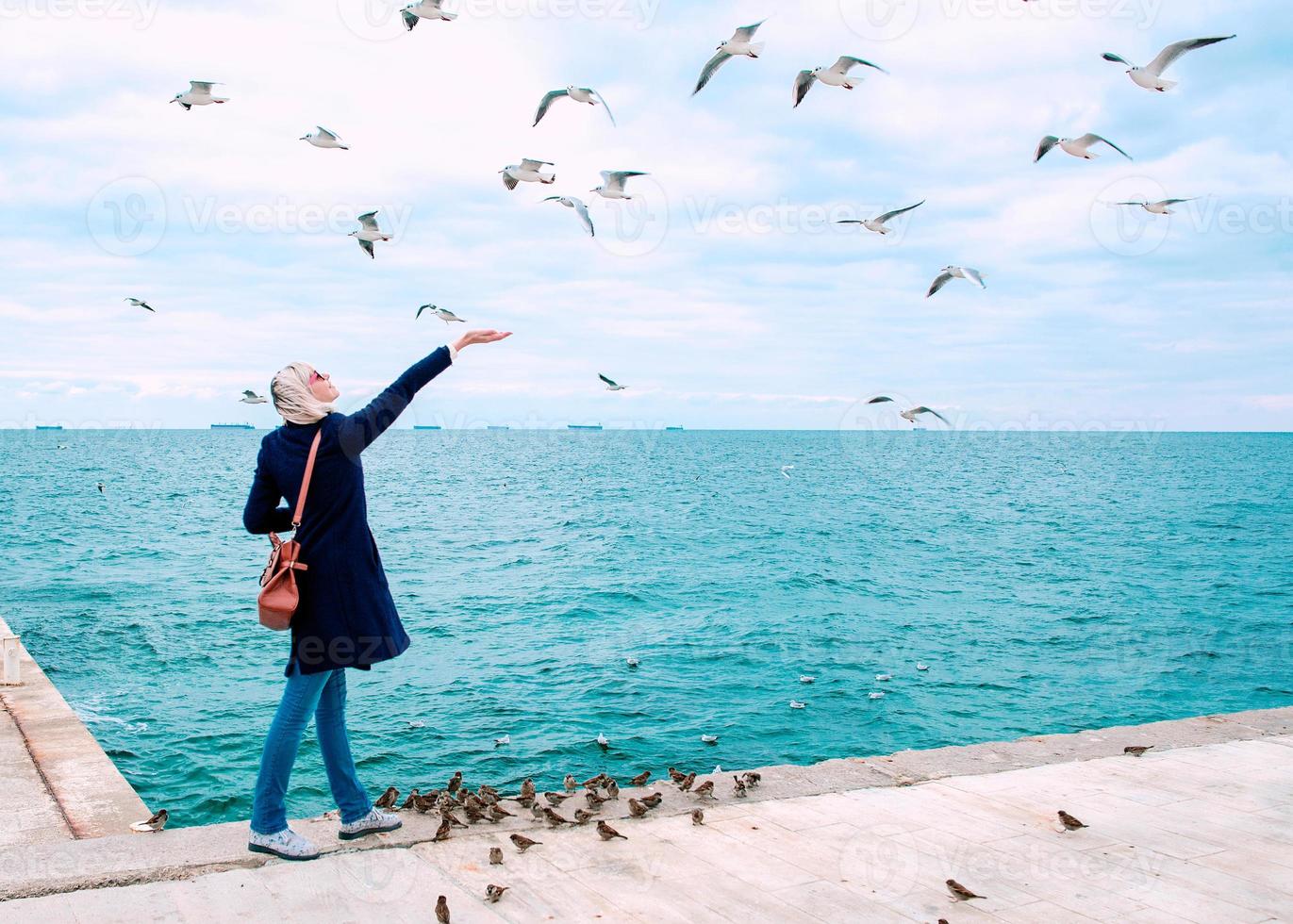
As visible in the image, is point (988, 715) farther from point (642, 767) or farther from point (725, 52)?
point (725, 52)

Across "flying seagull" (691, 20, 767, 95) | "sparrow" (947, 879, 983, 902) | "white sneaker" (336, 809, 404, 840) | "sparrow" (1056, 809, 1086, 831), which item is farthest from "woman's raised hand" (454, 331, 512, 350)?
"flying seagull" (691, 20, 767, 95)

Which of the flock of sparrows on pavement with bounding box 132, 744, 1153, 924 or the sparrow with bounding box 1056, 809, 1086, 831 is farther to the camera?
the sparrow with bounding box 1056, 809, 1086, 831

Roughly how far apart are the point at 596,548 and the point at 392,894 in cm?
3518

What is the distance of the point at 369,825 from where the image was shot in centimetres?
557

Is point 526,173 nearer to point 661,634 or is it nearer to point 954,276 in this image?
point 954,276

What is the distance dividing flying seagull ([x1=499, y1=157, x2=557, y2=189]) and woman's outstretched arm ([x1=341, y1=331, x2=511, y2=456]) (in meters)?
7.22

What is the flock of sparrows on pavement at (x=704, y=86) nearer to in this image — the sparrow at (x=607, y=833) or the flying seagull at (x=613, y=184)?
the flying seagull at (x=613, y=184)

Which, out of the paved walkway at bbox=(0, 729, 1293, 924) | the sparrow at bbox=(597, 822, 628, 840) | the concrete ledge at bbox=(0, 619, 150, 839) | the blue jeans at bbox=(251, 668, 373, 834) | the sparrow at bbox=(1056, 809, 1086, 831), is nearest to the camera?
the paved walkway at bbox=(0, 729, 1293, 924)

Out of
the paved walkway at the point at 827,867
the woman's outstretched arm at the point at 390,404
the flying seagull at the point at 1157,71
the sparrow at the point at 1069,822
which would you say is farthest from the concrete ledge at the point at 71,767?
the flying seagull at the point at 1157,71

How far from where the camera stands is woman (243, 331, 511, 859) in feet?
16.5

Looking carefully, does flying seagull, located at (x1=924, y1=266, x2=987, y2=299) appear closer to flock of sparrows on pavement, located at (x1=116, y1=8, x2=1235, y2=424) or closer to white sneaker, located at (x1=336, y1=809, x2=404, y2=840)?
flock of sparrows on pavement, located at (x1=116, y1=8, x2=1235, y2=424)

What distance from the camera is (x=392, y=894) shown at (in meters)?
4.88

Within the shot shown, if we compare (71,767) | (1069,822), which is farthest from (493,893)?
(71,767)

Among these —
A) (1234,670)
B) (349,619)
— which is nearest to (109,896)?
(349,619)
